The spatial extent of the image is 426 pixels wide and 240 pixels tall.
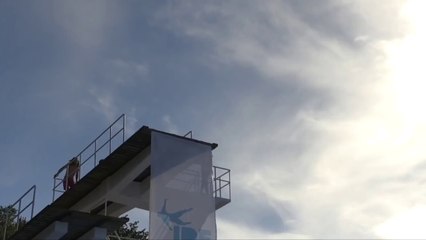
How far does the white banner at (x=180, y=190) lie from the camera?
20984 mm

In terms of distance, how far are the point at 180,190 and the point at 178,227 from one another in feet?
4.85

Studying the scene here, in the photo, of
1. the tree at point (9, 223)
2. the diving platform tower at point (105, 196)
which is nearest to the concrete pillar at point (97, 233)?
the diving platform tower at point (105, 196)

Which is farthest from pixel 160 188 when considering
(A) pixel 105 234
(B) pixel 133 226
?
(B) pixel 133 226

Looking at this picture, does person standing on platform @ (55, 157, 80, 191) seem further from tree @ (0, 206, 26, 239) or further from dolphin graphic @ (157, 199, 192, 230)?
tree @ (0, 206, 26, 239)

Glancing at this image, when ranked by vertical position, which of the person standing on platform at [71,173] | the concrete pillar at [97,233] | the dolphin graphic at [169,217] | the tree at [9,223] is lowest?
the concrete pillar at [97,233]

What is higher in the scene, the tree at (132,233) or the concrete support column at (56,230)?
the tree at (132,233)

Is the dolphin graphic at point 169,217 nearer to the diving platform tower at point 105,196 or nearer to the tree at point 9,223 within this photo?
the diving platform tower at point 105,196

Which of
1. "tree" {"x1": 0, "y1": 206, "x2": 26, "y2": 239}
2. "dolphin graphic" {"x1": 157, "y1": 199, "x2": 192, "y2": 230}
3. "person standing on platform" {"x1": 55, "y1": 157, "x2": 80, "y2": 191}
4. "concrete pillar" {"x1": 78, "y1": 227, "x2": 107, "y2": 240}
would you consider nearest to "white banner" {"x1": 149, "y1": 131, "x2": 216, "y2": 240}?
"dolphin graphic" {"x1": 157, "y1": 199, "x2": 192, "y2": 230}

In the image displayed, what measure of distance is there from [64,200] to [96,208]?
4.91 ft

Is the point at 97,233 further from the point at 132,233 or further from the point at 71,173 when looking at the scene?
the point at 132,233

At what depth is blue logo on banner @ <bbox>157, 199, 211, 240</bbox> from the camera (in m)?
20.9

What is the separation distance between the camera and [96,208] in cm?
2697

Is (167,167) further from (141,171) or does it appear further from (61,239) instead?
(61,239)

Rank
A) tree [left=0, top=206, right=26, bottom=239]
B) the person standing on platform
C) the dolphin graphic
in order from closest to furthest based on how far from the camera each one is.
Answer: the dolphin graphic
the person standing on platform
tree [left=0, top=206, right=26, bottom=239]
